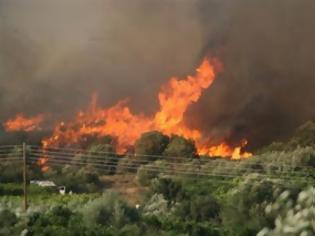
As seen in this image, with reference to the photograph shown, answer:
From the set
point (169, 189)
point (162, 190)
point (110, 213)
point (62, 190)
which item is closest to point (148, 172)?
point (169, 189)

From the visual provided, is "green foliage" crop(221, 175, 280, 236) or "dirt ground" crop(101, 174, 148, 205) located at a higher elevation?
"dirt ground" crop(101, 174, 148, 205)

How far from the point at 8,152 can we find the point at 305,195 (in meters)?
23.3

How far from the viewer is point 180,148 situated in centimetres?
2878

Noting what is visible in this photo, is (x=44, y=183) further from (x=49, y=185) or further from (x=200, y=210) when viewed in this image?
(x=200, y=210)

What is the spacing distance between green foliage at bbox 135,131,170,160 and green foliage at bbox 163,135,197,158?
0.25m

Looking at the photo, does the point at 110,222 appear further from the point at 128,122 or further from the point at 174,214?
the point at 128,122

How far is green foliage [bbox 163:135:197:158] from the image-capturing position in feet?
94.0

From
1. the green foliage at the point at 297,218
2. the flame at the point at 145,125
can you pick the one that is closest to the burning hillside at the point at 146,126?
the flame at the point at 145,125

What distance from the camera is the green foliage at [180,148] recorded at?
1128 inches

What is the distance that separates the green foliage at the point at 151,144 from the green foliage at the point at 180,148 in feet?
0.83

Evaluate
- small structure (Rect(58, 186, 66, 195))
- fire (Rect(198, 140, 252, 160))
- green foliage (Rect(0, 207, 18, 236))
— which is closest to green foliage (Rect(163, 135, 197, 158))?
fire (Rect(198, 140, 252, 160))

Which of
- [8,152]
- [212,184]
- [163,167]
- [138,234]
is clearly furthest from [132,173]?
[138,234]

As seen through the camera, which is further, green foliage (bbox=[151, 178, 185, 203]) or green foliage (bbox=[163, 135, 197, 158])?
green foliage (bbox=[163, 135, 197, 158])

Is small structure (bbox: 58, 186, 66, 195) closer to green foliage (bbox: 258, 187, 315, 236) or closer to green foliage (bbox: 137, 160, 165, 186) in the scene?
green foliage (bbox: 137, 160, 165, 186)
